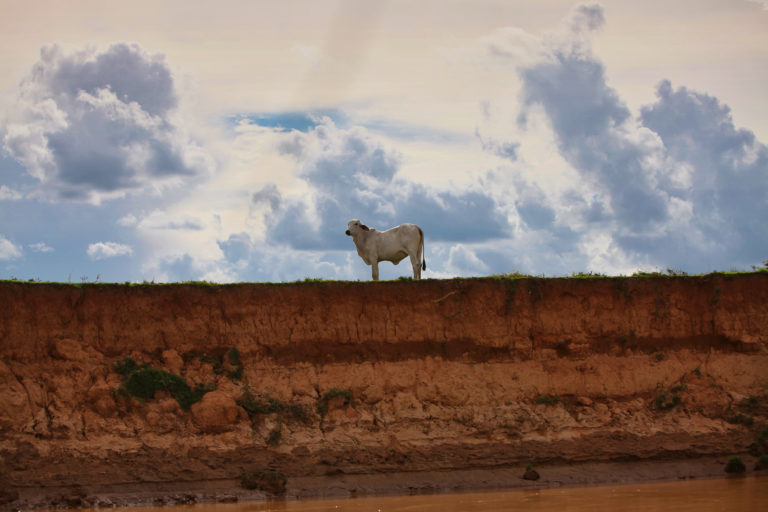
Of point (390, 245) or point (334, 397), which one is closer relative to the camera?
point (334, 397)

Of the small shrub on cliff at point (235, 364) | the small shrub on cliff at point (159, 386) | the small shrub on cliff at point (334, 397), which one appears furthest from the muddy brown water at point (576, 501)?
the small shrub on cliff at point (235, 364)

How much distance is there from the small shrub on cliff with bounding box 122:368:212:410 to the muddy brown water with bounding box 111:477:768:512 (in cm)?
263

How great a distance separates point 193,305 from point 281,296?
6.33 feet

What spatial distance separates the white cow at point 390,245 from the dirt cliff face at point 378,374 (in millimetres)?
838

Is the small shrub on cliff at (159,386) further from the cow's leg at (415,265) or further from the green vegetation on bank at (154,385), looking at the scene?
the cow's leg at (415,265)

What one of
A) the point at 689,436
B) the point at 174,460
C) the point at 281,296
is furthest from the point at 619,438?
the point at 174,460

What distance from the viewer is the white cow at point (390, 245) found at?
2130 centimetres

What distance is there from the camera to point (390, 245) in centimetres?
2158

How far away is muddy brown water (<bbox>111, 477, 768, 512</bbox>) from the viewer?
626 inches

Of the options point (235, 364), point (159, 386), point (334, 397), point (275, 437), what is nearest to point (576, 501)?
point (334, 397)

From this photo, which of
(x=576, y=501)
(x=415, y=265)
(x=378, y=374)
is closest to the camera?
(x=576, y=501)

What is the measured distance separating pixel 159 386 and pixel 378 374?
4675mm

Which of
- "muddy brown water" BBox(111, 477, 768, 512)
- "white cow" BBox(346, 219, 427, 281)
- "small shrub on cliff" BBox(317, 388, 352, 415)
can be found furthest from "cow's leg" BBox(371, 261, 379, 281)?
"muddy brown water" BBox(111, 477, 768, 512)

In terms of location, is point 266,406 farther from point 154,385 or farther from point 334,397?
point 154,385
